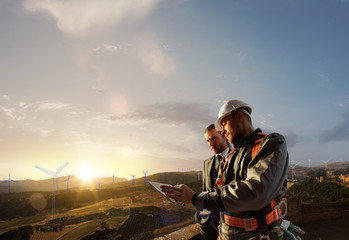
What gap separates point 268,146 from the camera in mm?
1605

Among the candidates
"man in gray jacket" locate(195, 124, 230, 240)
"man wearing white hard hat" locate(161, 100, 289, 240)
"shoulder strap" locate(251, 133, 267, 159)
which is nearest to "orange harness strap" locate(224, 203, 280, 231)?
"man wearing white hard hat" locate(161, 100, 289, 240)

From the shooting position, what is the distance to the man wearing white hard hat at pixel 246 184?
1437mm

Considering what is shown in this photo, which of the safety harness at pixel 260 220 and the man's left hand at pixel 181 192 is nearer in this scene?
the man's left hand at pixel 181 192

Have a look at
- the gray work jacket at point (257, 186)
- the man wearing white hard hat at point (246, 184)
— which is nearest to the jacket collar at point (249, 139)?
the man wearing white hard hat at point (246, 184)

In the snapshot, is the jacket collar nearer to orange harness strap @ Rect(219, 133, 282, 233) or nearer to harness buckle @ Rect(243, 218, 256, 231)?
orange harness strap @ Rect(219, 133, 282, 233)

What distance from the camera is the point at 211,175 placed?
3906mm

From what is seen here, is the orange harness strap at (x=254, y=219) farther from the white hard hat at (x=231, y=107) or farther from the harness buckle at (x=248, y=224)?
the white hard hat at (x=231, y=107)

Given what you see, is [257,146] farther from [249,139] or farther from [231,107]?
[231,107]

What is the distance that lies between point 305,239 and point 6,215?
133 meters

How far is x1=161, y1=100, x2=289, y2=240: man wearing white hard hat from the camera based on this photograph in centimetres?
144

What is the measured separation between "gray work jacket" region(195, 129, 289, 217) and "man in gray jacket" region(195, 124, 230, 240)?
1856 millimetres

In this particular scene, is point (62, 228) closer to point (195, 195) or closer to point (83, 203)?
point (83, 203)

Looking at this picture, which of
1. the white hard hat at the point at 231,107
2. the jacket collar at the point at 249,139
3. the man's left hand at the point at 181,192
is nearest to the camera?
the man's left hand at the point at 181,192

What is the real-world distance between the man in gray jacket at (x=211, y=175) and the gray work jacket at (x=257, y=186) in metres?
1.86
